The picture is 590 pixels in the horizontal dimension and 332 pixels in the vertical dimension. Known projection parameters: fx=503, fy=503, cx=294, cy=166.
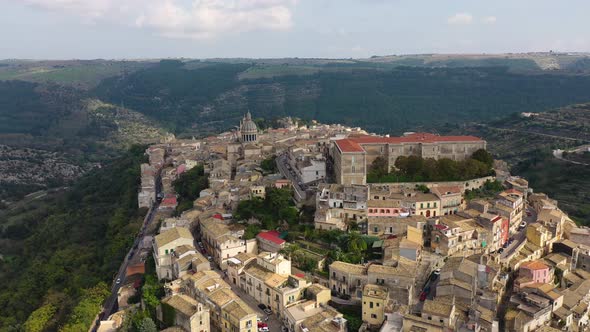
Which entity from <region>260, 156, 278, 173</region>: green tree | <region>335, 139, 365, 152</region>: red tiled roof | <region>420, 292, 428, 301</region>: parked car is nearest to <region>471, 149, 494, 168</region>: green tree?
<region>335, 139, 365, 152</region>: red tiled roof

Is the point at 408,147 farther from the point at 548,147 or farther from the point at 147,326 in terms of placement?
the point at 548,147

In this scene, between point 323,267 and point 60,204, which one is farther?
point 60,204

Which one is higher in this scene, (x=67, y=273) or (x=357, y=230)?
(x=357, y=230)

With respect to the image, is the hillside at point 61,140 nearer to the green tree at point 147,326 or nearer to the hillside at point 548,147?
the green tree at point 147,326

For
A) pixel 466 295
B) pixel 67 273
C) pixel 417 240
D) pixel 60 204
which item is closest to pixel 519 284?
pixel 466 295

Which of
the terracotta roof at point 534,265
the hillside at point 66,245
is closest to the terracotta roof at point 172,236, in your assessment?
the hillside at point 66,245

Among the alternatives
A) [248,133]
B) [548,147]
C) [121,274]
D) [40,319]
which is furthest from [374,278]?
[548,147]

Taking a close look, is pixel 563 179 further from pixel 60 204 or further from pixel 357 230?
pixel 60 204
